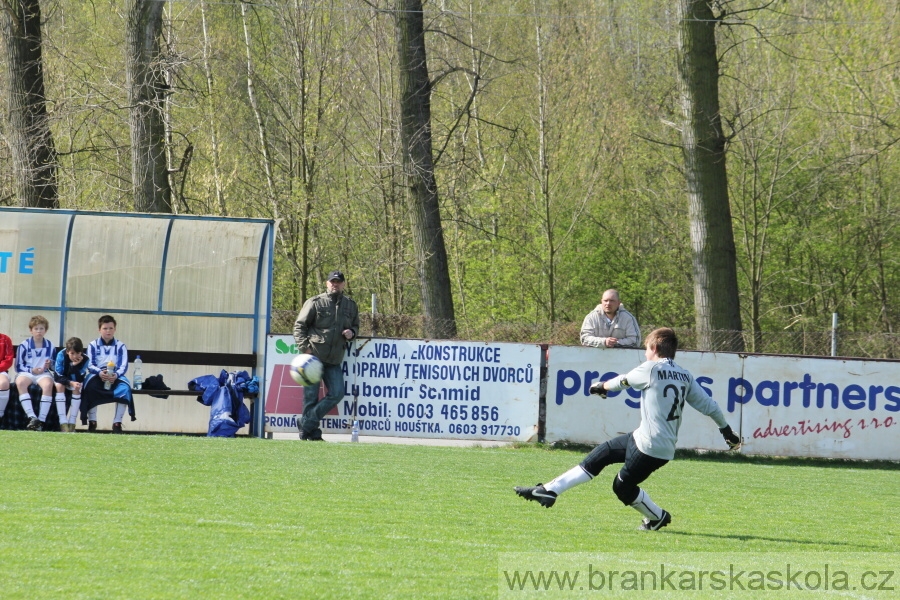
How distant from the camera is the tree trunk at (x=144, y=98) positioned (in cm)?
2017

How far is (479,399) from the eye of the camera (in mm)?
15406

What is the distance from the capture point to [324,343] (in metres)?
15.1

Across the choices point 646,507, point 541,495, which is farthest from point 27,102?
point 646,507

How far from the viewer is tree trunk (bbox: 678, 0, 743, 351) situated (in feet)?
60.0

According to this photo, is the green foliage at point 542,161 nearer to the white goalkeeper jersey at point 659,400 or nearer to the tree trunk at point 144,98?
the tree trunk at point 144,98

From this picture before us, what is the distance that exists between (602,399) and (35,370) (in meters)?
7.68

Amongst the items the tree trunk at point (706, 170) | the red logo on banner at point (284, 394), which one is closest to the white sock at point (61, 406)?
the red logo on banner at point (284, 394)

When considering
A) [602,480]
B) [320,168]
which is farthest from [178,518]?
[320,168]

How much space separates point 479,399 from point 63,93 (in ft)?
49.2

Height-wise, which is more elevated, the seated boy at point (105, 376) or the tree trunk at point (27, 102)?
the tree trunk at point (27, 102)

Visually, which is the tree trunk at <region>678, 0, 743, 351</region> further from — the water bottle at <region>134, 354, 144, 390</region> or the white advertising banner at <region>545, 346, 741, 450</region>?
the water bottle at <region>134, 354, 144, 390</region>

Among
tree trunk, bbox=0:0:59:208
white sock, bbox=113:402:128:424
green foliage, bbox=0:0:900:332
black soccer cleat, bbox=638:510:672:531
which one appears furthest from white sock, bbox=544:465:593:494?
green foliage, bbox=0:0:900:332

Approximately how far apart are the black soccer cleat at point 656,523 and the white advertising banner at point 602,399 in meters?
6.96

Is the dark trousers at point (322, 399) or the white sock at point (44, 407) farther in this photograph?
the dark trousers at point (322, 399)
